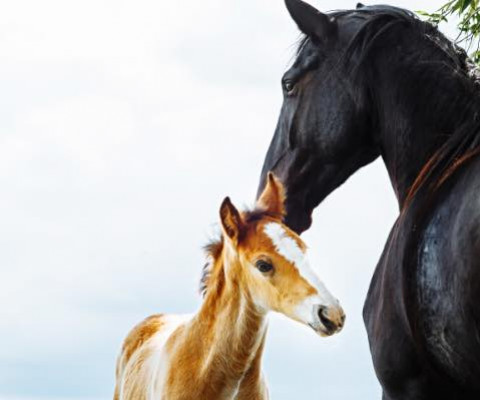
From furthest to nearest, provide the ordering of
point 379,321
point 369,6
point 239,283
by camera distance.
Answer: point 239,283
point 369,6
point 379,321

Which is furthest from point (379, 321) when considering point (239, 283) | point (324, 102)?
point (239, 283)

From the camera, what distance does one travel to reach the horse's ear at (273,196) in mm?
4819

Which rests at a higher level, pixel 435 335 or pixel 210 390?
pixel 210 390

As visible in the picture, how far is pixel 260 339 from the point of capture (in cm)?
670

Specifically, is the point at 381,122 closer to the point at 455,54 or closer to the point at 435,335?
the point at 455,54

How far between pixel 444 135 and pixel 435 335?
835mm

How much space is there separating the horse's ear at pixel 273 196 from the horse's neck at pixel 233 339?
0.62 metres

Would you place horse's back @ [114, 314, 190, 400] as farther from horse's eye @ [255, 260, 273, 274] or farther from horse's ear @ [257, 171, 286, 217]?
horse's ear @ [257, 171, 286, 217]

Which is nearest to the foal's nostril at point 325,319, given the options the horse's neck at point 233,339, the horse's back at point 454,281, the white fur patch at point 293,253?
the white fur patch at point 293,253

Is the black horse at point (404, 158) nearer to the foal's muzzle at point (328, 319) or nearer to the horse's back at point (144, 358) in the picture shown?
the foal's muzzle at point (328, 319)

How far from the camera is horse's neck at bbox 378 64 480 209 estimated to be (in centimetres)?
384

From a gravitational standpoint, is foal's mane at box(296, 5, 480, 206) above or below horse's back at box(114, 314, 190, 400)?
below

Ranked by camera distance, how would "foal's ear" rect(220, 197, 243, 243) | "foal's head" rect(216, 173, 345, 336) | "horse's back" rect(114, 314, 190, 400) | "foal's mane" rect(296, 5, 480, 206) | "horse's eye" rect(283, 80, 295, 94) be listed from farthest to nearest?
1. "horse's back" rect(114, 314, 190, 400)
2. "foal's ear" rect(220, 197, 243, 243)
3. "foal's head" rect(216, 173, 345, 336)
4. "horse's eye" rect(283, 80, 295, 94)
5. "foal's mane" rect(296, 5, 480, 206)

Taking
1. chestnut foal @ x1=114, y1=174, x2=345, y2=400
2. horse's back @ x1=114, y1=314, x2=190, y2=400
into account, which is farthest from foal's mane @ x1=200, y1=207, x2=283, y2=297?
horse's back @ x1=114, y1=314, x2=190, y2=400
